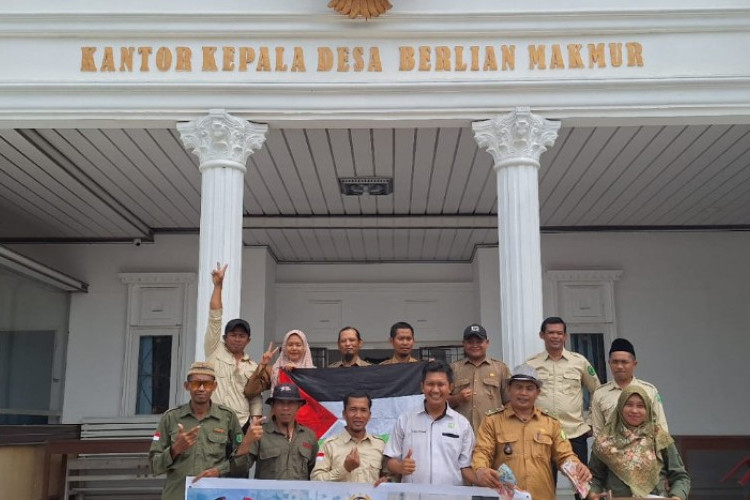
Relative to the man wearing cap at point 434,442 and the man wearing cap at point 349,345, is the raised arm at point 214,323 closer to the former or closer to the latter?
the man wearing cap at point 349,345

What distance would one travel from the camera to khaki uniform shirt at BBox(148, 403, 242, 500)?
452cm

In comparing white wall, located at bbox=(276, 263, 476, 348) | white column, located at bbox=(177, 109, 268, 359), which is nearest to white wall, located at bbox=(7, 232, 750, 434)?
white wall, located at bbox=(276, 263, 476, 348)

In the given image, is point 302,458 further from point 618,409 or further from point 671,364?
point 671,364

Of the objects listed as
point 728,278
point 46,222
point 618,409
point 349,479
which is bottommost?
point 349,479

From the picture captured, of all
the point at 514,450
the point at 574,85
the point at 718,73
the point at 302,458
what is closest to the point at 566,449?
the point at 514,450

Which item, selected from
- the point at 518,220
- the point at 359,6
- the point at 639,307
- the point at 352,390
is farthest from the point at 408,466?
the point at 639,307

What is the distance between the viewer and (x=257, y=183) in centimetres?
938

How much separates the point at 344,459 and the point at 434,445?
565 millimetres

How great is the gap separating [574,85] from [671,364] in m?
6.19

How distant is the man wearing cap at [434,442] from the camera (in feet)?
14.3

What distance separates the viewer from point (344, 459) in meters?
4.55

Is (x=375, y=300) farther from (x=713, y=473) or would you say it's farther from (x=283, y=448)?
(x=283, y=448)

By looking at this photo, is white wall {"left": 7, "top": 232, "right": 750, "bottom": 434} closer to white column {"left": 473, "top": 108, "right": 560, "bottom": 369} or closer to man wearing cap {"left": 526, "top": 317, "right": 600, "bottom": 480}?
white column {"left": 473, "top": 108, "right": 560, "bottom": 369}

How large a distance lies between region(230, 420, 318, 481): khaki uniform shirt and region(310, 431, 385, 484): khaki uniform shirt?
0.17 m
